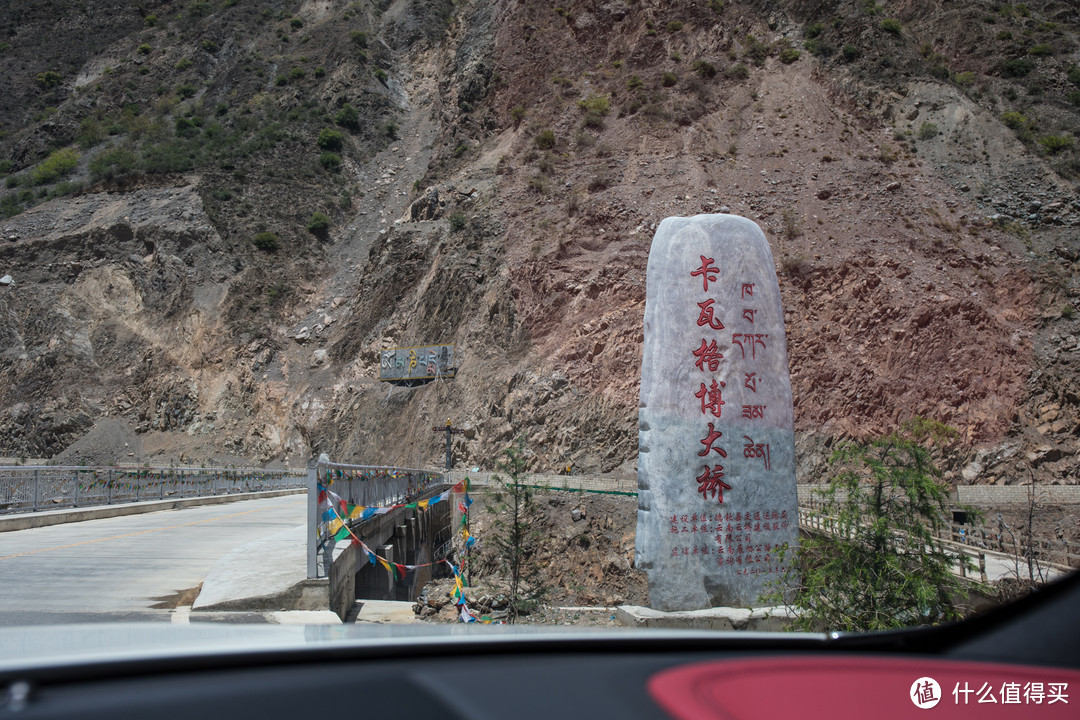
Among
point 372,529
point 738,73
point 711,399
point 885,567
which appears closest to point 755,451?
point 711,399

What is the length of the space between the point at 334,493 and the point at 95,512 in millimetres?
10005

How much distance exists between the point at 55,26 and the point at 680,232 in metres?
83.8

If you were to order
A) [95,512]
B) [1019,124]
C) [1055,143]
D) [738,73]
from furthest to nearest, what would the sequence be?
[738,73] < [1019,124] < [1055,143] < [95,512]

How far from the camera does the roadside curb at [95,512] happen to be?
42.0 ft

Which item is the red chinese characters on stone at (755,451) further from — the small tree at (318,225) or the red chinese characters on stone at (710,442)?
the small tree at (318,225)

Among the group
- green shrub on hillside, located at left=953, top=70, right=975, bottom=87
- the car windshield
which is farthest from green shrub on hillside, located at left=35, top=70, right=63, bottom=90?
green shrub on hillside, located at left=953, top=70, right=975, bottom=87

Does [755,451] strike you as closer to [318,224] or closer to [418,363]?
[418,363]

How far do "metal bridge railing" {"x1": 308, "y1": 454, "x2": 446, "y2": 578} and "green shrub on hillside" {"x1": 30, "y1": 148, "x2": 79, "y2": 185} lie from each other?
47.5 metres

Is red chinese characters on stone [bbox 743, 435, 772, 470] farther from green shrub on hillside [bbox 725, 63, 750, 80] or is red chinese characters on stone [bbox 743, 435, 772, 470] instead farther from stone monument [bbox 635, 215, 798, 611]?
green shrub on hillside [bbox 725, 63, 750, 80]

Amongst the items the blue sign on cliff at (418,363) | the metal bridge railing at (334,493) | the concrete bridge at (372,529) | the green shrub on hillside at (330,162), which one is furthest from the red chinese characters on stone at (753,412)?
the green shrub on hillside at (330,162)

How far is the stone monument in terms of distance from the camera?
8859mm

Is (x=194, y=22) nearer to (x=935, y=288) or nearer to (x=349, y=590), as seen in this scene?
(x=935, y=288)

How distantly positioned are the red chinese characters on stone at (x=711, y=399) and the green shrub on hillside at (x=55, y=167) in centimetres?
5707

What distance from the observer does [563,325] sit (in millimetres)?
30016
